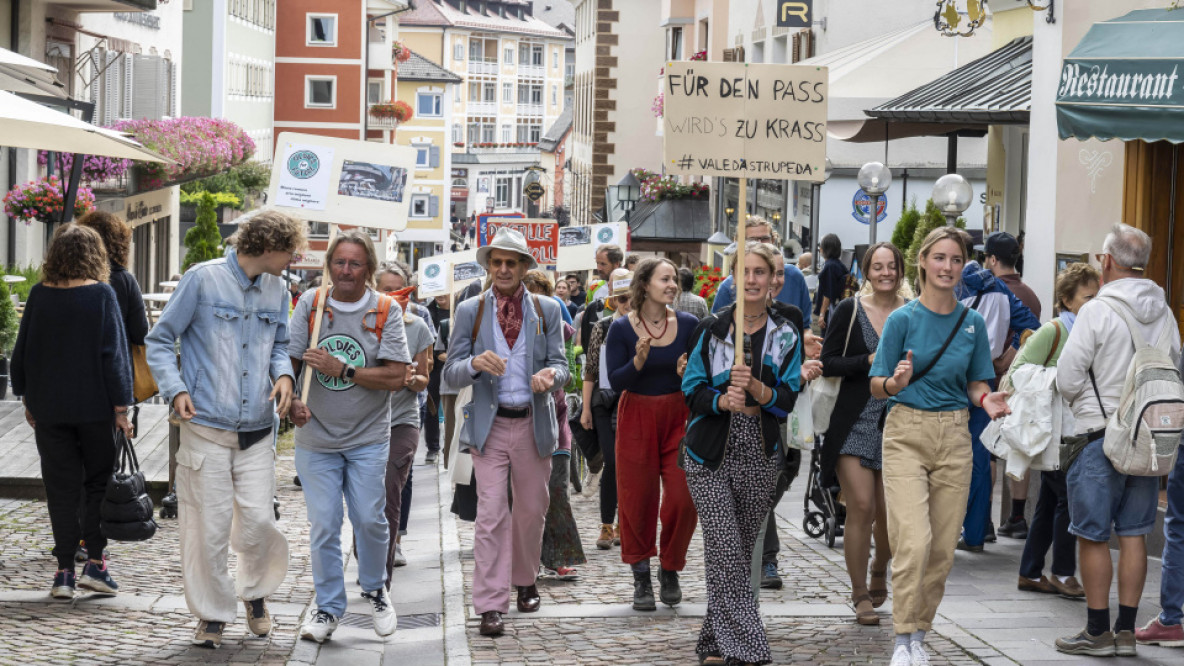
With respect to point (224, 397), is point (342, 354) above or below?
above

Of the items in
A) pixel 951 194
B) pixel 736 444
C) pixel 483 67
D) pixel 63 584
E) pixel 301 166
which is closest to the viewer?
pixel 736 444

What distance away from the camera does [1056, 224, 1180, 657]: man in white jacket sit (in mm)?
7387

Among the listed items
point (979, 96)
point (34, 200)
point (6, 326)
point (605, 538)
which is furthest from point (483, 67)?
point (605, 538)

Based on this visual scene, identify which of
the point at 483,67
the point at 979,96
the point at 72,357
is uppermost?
the point at 483,67

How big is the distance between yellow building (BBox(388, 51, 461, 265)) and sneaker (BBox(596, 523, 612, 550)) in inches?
3290

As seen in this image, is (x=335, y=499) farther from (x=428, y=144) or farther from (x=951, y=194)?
(x=428, y=144)

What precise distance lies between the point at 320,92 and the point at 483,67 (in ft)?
194

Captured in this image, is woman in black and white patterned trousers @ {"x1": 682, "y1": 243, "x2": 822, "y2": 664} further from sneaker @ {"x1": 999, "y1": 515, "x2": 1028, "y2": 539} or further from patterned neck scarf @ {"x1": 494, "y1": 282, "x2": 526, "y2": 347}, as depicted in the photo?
sneaker @ {"x1": 999, "y1": 515, "x2": 1028, "y2": 539}

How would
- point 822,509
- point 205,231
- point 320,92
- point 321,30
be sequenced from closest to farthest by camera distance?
point 822,509 < point 205,231 < point 321,30 < point 320,92

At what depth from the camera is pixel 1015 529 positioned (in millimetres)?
10852

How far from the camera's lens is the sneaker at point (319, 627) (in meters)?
7.74

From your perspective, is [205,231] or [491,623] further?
[205,231]

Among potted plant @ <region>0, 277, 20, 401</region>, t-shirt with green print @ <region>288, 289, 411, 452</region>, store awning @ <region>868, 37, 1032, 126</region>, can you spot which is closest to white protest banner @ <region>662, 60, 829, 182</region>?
t-shirt with green print @ <region>288, 289, 411, 452</region>

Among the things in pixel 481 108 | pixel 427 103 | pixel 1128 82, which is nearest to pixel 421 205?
pixel 427 103
